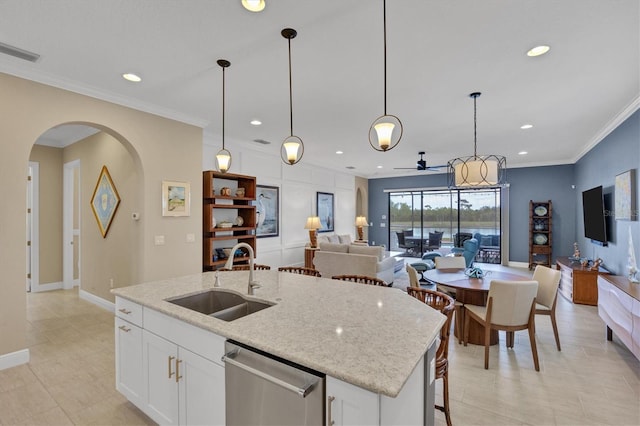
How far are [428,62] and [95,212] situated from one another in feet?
16.7

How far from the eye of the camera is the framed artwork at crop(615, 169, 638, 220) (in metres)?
3.71

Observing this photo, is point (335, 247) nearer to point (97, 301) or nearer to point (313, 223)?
point (313, 223)

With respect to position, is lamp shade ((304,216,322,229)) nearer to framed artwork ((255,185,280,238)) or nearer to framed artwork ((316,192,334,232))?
framed artwork ((255,185,280,238))

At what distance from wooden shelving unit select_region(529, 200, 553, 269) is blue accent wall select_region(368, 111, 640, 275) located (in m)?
0.17

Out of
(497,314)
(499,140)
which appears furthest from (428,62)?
(499,140)

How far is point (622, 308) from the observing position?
9.69 feet

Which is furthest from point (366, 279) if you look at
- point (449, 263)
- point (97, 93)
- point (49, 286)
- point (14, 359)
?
point (49, 286)

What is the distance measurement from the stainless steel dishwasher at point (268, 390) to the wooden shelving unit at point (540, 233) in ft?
27.7

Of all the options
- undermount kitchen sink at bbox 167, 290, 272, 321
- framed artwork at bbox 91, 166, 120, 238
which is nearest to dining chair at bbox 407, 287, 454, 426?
undermount kitchen sink at bbox 167, 290, 272, 321

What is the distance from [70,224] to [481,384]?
6.98 metres

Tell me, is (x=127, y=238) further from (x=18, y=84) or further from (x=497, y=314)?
(x=497, y=314)

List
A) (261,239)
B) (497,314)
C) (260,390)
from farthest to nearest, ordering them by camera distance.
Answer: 1. (261,239)
2. (497,314)
3. (260,390)

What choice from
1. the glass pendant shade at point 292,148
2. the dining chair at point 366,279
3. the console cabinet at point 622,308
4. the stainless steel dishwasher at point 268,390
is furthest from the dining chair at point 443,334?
the console cabinet at point 622,308

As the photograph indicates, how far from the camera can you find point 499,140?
5.48m
